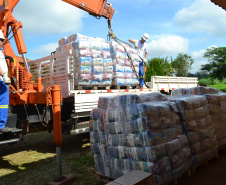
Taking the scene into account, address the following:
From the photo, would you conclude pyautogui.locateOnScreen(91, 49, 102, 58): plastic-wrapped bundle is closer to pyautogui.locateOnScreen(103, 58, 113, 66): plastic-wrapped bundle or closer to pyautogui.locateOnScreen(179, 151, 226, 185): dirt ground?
pyautogui.locateOnScreen(103, 58, 113, 66): plastic-wrapped bundle

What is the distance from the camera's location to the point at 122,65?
679 centimetres

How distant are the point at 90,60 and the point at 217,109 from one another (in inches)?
128

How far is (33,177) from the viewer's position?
14.0ft

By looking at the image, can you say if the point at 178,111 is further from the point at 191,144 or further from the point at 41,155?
the point at 41,155

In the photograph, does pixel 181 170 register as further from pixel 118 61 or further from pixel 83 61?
pixel 118 61

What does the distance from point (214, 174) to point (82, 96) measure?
10.6 ft

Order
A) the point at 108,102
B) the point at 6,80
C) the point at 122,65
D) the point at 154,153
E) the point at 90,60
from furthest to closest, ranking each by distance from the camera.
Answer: the point at 122,65 < the point at 90,60 < the point at 6,80 < the point at 108,102 < the point at 154,153

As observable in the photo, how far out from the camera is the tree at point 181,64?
45.9 metres

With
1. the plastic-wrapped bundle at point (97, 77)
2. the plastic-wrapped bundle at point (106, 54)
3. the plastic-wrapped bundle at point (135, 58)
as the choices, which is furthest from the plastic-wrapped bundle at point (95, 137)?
the plastic-wrapped bundle at point (135, 58)

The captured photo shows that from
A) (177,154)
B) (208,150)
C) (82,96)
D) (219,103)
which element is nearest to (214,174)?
(208,150)

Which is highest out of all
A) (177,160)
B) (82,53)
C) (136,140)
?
(82,53)

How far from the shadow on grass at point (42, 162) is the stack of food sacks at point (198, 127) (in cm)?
183

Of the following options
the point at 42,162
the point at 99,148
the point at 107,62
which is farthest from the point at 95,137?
the point at 107,62

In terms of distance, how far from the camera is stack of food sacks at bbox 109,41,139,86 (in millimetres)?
6543
